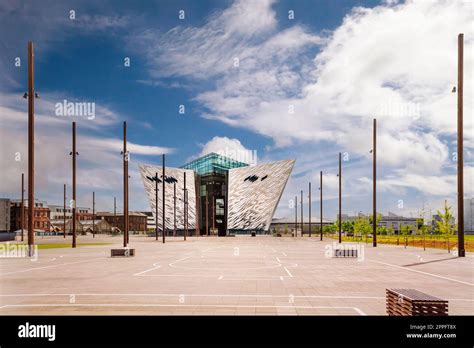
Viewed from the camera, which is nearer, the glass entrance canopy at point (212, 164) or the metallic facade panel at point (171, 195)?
the metallic facade panel at point (171, 195)

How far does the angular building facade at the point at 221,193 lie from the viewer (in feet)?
378

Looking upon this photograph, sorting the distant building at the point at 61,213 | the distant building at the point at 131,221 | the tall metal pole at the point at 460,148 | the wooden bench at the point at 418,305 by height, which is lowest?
the distant building at the point at 131,221

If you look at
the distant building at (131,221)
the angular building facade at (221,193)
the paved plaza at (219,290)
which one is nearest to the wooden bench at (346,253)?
the paved plaza at (219,290)

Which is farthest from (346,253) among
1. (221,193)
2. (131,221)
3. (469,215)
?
(469,215)

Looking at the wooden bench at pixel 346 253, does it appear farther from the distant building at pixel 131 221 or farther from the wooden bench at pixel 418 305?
the distant building at pixel 131 221

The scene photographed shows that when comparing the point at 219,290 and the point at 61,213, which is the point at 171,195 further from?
the point at 219,290

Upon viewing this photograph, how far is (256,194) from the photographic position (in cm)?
11938

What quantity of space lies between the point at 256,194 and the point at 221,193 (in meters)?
14.0

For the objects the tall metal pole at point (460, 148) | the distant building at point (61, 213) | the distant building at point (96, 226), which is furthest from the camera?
the distant building at point (61, 213)

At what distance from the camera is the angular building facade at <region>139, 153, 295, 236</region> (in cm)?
11531
